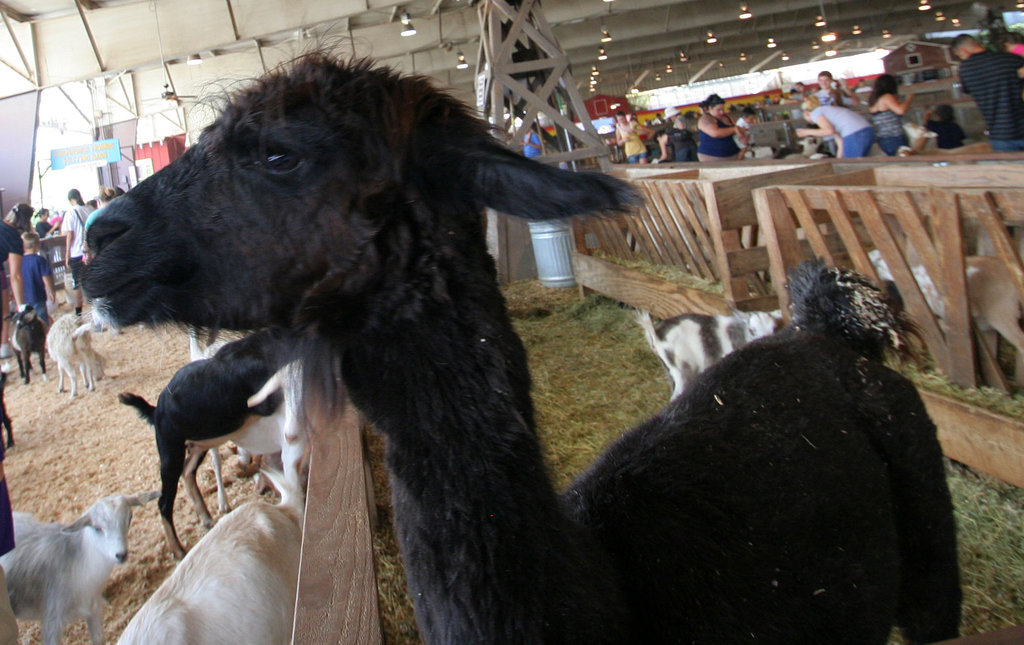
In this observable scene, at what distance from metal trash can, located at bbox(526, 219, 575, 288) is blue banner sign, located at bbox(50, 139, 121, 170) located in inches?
563

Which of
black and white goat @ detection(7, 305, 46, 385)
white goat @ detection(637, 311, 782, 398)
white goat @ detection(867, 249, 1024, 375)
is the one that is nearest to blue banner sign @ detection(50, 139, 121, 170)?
black and white goat @ detection(7, 305, 46, 385)

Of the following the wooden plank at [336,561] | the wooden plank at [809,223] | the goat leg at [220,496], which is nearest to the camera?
the wooden plank at [336,561]

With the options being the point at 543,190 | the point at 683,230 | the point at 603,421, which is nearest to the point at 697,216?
the point at 683,230

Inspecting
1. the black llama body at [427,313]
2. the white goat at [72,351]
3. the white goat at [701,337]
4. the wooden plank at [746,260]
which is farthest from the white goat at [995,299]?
the white goat at [72,351]

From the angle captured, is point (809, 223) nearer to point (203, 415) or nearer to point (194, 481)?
point (203, 415)

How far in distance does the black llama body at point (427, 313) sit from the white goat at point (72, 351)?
819 cm

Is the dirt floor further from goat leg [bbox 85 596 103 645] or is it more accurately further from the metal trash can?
the metal trash can

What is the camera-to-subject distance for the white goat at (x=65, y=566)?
11.5 ft

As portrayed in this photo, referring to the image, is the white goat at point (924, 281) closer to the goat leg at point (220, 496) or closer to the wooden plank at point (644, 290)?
the wooden plank at point (644, 290)

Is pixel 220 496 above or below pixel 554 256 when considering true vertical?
below

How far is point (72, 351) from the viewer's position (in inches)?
341

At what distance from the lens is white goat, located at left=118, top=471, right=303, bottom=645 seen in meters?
2.64

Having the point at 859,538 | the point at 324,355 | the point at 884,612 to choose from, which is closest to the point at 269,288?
the point at 324,355

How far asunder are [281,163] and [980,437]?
324 centimetres
